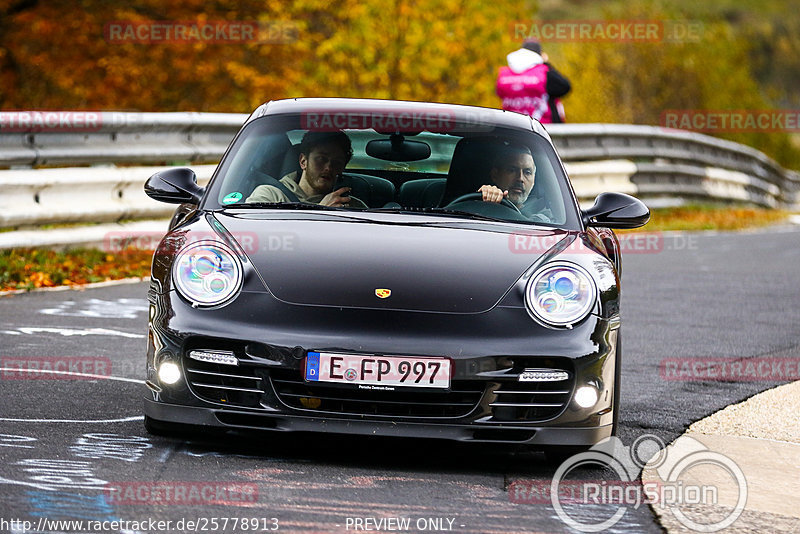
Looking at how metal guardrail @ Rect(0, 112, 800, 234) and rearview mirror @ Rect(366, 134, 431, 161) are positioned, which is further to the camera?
metal guardrail @ Rect(0, 112, 800, 234)

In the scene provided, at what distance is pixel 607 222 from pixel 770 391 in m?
1.61

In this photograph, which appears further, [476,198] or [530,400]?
[476,198]

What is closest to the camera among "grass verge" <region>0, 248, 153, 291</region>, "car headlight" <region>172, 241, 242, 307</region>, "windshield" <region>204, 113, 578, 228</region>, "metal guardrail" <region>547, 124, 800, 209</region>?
"car headlight" <region>172, 241, 242, 307</region>

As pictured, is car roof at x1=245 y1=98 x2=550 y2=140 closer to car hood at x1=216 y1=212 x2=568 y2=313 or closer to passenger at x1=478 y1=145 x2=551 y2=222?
passenger at x1=478 y1=145 x2=551 y2=222

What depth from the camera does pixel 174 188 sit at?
5.98 meters

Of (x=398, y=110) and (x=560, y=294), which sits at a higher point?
(x=398, y=110)

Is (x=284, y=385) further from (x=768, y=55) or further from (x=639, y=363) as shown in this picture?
(x=768, y=55)

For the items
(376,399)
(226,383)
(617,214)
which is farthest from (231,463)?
(617,214)

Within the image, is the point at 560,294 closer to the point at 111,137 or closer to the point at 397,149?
the point at 397,149

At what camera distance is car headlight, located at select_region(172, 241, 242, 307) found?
16.4 ft

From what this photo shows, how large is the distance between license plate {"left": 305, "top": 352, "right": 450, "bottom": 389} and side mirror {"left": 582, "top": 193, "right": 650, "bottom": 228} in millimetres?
1416

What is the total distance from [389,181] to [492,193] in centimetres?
78

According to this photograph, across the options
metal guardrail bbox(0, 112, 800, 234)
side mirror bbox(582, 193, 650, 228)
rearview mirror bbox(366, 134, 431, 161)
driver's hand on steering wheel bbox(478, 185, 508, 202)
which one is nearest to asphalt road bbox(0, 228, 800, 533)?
side mirror bbox(582, 193, 650, 228)

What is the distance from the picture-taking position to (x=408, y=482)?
4781mm
